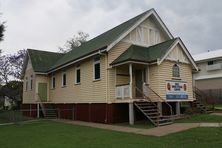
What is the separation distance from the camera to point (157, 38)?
20.4 meters

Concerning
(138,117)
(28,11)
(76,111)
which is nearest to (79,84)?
(76,111)

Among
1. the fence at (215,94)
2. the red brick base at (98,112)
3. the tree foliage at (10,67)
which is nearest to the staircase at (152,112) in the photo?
the red brick base at (98,112)

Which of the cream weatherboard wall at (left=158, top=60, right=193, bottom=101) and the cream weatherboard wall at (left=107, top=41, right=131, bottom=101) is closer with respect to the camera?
the cream weatherboard wall at (left=158, top=60, right=193, bottom=101)

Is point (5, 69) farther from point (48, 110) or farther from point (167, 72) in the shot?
point (167, 72)

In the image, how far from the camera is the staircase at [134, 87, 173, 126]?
14455 millimetres

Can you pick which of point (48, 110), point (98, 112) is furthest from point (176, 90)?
point (48, 110)

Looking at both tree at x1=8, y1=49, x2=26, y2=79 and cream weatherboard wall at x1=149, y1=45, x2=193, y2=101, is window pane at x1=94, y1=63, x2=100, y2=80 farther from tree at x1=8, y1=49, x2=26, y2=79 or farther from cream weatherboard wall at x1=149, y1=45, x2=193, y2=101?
tree at x1=8, y1=49, x2=26, y2=79

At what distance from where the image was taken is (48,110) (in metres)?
25.0

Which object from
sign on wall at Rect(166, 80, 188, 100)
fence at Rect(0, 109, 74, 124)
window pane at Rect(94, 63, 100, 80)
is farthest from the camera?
fence at Rect(0, 109, 74, 124)

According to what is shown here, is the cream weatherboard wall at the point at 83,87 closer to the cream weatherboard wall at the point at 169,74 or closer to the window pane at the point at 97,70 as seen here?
the window pane at the point at 97,70

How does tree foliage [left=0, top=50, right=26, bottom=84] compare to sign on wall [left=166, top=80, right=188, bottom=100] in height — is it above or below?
above

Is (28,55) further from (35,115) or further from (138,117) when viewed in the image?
(138,117)

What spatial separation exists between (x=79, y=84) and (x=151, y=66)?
6.35m

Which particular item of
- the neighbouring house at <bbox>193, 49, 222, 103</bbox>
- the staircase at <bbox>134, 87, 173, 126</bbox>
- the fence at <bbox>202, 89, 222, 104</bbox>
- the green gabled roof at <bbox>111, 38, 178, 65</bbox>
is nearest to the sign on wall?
the staircase at <bbox>134, 87, 173, 126</bbox>
